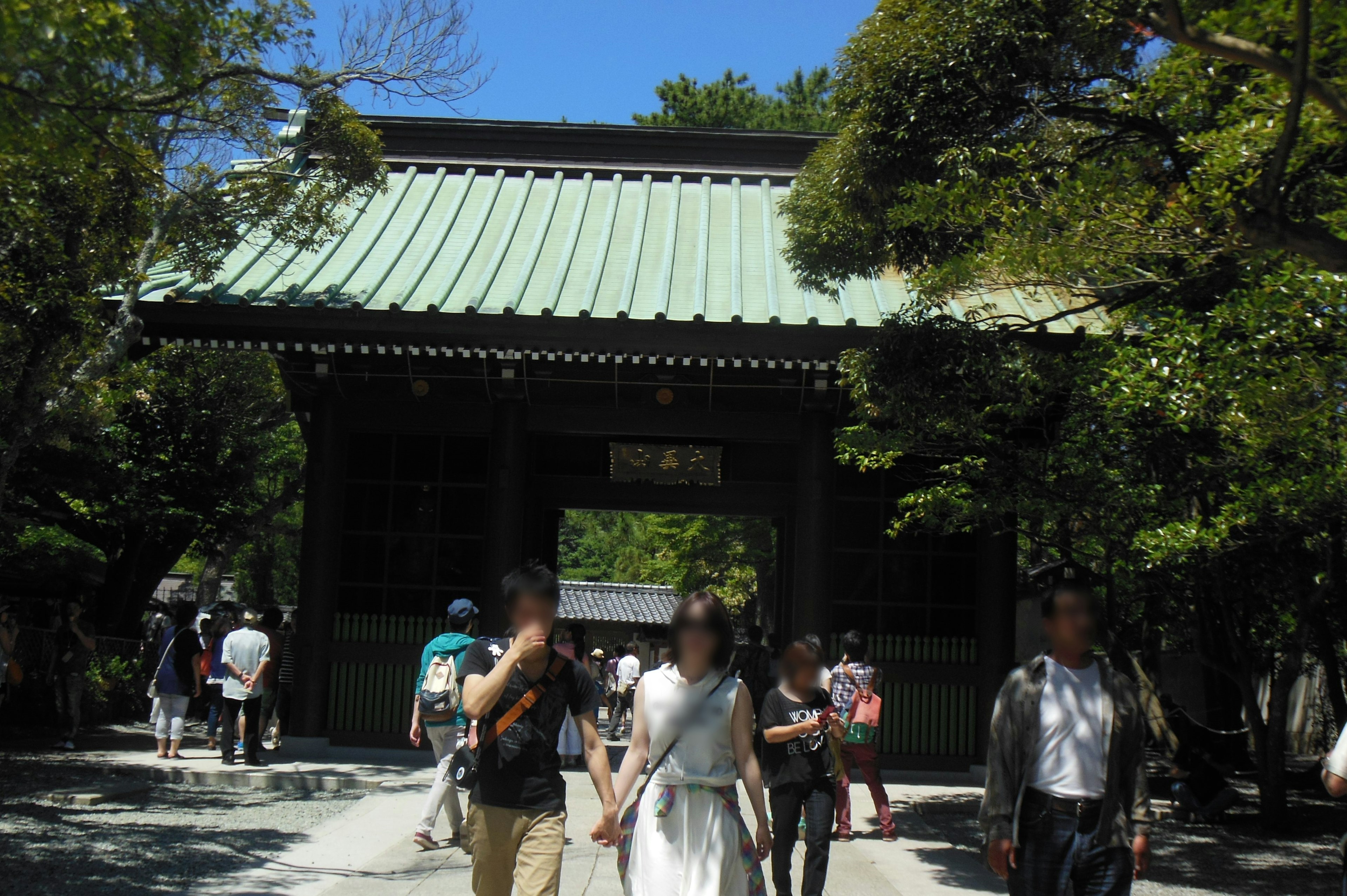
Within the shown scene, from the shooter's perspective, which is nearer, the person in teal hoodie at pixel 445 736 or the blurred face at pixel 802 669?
the blurred face at pixel 802 669

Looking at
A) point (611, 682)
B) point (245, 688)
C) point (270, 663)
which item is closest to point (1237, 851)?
point (245, 688)

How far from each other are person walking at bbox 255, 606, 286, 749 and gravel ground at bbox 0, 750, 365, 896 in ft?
5.18

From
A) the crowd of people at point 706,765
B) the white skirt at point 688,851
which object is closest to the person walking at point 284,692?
the crowd of people at point 706,765

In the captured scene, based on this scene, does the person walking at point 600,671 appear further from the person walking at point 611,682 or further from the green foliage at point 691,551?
the green foliage at point 691,551

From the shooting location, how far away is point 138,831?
8.04m

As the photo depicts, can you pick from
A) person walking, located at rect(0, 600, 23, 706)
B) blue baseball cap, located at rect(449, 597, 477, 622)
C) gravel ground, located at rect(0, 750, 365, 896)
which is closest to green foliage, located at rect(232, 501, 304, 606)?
person walking, located at rect(0, 600, 23, 706)

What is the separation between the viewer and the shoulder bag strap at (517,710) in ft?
14.0

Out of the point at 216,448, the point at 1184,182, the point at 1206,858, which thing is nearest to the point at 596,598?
the point at 216,448

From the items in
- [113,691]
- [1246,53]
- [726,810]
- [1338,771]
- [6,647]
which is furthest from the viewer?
[113,691]

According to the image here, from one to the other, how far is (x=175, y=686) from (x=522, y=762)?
874cm

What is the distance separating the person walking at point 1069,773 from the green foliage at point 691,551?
16.0 meters

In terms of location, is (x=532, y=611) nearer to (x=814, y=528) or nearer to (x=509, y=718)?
(x=509, y=718)

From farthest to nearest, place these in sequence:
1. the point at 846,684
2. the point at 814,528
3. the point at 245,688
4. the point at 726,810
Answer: the point at 814,528 < the point at 245,688 < the point at 846,684 < the point at 726,810

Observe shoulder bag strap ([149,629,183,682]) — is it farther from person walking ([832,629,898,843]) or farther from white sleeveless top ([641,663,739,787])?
white sleeveless top ([641,663,739,787])
